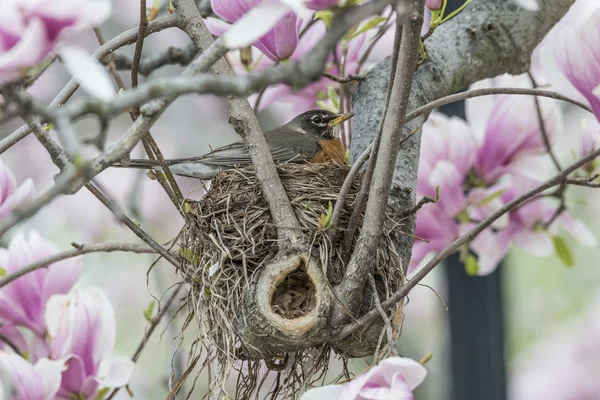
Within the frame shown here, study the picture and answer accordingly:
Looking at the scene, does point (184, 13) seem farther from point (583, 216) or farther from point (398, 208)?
point (583, 216)

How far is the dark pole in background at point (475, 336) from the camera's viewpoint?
299 centimetres

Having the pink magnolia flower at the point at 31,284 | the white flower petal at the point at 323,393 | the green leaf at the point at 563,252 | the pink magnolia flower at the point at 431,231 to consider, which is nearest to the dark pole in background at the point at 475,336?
the green leaf at the point at 563,252

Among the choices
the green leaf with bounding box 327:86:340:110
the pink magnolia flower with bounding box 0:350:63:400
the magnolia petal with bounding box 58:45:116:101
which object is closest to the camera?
the magnolia petal with bounding box 58:45:116:101

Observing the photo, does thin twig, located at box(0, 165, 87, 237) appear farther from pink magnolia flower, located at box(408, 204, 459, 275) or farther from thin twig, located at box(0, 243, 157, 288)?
pink magnolia flower, located at box(408, 204, 459, 275)

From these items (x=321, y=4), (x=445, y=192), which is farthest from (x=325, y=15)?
(x=445, y=192)

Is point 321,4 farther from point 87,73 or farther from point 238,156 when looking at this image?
point 238,156

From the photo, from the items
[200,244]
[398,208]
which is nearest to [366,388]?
[398,208]

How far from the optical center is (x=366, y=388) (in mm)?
1076

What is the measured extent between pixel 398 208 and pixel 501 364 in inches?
65.6

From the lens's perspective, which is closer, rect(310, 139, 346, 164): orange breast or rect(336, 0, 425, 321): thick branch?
rect(336, 0, 425, 321): thick branch

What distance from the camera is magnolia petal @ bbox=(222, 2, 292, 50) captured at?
35.4 inches

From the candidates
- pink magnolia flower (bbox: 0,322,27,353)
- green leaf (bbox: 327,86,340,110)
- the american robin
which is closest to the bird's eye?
the american robin

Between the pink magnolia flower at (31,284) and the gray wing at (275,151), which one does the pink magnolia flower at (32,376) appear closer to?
the pink magnolia flower at (31,284)

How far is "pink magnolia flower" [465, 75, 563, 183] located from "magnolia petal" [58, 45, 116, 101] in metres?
1.32
